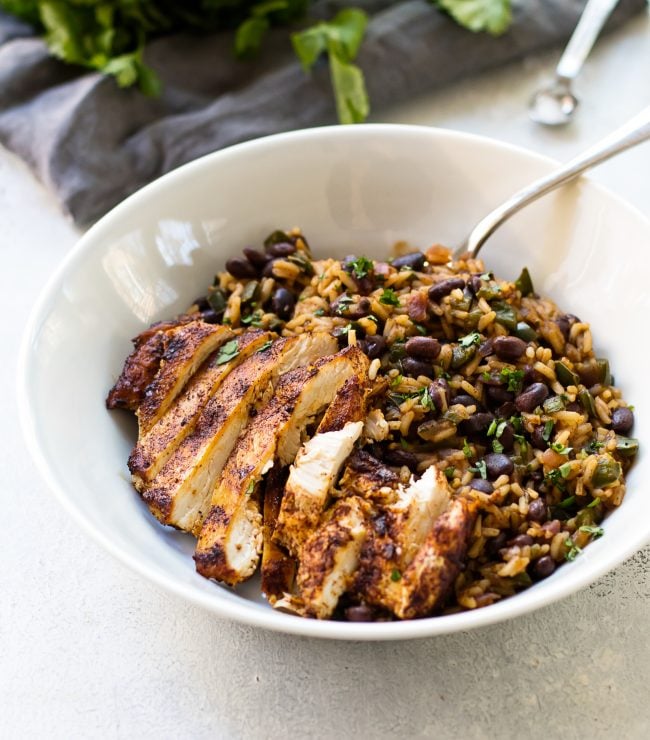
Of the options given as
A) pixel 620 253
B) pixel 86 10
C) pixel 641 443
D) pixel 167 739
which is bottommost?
pixel 167 739

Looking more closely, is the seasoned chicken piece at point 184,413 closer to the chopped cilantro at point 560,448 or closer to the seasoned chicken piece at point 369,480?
the seasoned chicken piece at point 369,480

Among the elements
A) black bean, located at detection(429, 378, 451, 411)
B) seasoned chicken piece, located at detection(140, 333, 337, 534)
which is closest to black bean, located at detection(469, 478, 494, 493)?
black bean, located at detection(429, 378, 451, 411)

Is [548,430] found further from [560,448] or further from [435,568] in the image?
[435,568]

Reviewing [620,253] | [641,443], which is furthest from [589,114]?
[641,443]

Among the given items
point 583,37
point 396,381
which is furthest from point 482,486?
point 583,37

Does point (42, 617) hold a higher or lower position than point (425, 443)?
lower

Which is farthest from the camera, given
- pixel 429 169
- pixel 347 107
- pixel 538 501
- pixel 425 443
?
pixel 347 107

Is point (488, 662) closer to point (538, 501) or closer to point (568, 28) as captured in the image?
point (538, 501)

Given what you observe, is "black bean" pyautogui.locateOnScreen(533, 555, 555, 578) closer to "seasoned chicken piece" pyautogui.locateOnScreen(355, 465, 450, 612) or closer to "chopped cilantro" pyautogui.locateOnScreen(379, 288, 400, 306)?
"seasoned chicken piece" pyautogui.locateOnScreen(355, 465, 450, 612)
